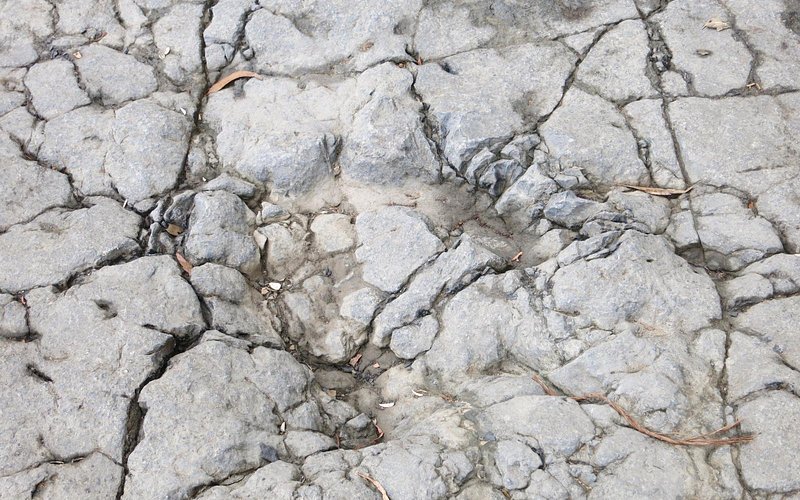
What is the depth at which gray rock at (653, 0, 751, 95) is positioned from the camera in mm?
3422

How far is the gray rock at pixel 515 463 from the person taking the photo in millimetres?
2326

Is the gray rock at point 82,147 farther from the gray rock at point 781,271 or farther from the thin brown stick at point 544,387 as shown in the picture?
the gray rock at point 781,271

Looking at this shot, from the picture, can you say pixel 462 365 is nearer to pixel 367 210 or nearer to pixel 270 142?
pixel 367 210

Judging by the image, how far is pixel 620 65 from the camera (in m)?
3.50

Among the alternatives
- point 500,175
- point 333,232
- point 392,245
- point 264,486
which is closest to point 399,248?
point 392,245

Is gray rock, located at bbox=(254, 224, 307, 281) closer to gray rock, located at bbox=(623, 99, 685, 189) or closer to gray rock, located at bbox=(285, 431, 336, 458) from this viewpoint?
gray rock, located at bbox=(285, 431, 336, 458)

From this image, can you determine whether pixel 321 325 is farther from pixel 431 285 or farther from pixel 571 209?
pixel 571 209

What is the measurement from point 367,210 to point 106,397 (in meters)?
1.42

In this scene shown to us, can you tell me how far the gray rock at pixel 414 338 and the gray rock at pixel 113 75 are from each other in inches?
75.3

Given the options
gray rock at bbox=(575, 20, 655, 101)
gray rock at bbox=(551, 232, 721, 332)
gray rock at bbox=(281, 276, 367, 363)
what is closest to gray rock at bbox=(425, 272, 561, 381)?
gray rock at bbox=(551, 232, 721, 332)

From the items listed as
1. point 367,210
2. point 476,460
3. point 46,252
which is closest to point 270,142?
point 367,210

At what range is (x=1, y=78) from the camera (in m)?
3.66

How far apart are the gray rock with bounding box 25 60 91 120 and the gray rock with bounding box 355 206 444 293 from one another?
1.66 meters

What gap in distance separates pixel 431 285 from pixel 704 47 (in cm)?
197
